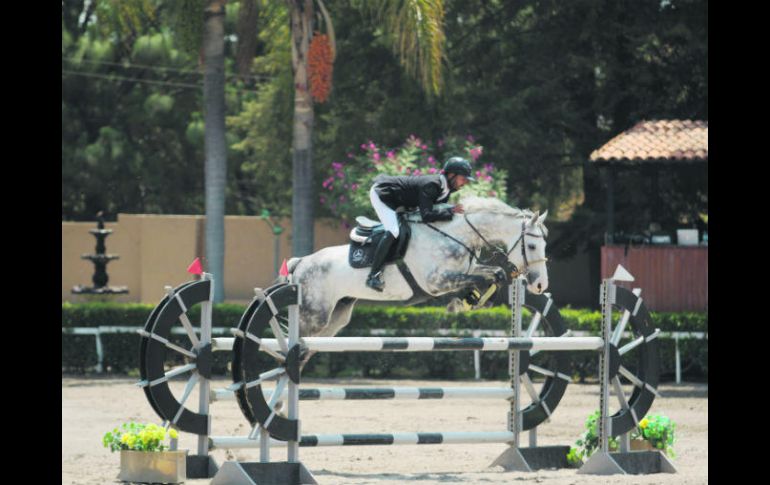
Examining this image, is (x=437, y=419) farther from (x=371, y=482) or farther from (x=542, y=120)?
(x=542, y=120)

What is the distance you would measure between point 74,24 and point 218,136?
14343 mm

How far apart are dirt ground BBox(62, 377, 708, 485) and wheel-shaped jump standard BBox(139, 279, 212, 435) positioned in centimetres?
53

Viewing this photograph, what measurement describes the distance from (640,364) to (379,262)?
88.0 inches

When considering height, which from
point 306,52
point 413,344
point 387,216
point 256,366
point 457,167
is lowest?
point 256,366

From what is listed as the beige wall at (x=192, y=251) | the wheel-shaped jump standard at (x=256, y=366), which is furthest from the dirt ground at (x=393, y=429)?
the beige wall at (x=192, y=251)

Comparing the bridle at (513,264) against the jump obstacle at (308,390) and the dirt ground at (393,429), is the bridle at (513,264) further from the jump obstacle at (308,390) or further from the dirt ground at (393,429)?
the dirt ground at (393,429)

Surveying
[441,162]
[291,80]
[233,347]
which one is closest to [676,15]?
[441,162]

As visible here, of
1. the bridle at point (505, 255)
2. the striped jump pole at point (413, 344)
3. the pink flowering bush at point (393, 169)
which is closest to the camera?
the striped jump pole at point (413, 344)

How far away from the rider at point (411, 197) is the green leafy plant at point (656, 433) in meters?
2.22

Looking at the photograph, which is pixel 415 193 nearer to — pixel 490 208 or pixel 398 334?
pixel 490 208

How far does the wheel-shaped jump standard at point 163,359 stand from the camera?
8.80 metres

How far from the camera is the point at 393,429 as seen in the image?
1330 cm

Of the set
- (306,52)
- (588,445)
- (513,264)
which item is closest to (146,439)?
(513,264)

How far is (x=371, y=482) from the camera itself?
29.9ft
